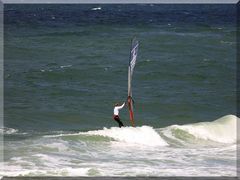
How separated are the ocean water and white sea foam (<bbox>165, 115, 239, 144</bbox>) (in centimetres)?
4

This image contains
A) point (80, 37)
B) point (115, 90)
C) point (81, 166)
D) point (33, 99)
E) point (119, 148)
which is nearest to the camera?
point (81, 166)

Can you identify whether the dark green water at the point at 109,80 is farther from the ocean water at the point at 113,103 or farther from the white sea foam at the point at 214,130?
the white sea foam at the point at 214,130

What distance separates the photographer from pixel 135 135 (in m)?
19.7

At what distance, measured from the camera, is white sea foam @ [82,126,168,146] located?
19375mm

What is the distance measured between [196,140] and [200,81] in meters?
10.4

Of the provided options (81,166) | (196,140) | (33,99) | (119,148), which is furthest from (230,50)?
(81,166)

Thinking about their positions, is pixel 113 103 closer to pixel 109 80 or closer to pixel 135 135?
pixel 109 80

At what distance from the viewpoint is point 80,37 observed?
4625cm

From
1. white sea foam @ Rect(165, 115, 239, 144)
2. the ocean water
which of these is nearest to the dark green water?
the ocean water

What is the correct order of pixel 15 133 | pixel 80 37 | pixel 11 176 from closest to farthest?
pixel 11 176 → pixel 15 133 → pixel 80 37

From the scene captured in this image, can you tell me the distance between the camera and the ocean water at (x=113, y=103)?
16031 mm

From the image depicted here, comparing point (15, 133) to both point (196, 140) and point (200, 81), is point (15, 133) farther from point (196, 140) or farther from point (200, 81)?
point (200, 81)

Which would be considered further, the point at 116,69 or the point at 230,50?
the point at 230,50

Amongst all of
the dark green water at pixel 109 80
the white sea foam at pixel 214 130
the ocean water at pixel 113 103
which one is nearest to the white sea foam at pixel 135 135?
the ocean water at pixel 113 103
